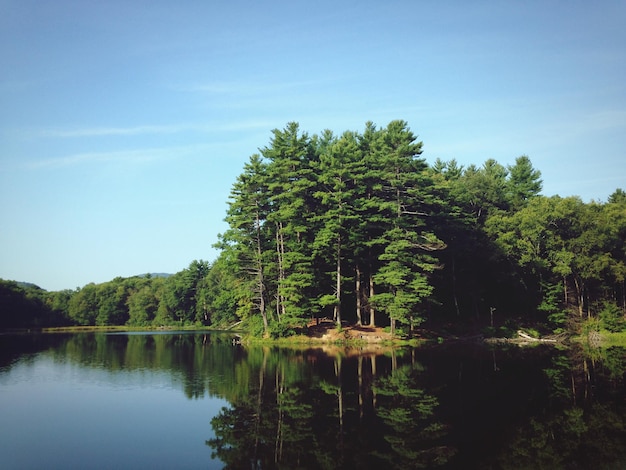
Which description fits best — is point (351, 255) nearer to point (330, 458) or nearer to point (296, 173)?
point (296, 173)

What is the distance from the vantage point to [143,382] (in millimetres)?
24578

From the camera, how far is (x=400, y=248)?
4075 cm

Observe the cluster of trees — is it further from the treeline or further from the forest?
the treeline

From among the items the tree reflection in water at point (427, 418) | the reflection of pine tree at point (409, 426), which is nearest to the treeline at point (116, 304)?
the tree reflection in water at point (427, 418)

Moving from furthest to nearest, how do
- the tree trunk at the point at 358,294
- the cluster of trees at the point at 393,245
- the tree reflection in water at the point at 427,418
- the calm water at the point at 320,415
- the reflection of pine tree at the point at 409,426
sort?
the tree trunk at the point at 358,294 → the cluster of trees at the point at 393,245 → the calm water at the point at 320,415 → the tree reflection in water at the point at 427,418 → the reflection of pine tree at the point at 409,426

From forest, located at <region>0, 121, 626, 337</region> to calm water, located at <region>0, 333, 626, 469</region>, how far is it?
1416cm

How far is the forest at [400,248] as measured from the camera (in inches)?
Answer: 1697

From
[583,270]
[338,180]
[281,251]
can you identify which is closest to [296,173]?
[338,180]

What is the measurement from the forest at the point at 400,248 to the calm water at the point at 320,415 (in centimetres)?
1416

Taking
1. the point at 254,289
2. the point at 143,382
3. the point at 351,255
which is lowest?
the point at 143,382

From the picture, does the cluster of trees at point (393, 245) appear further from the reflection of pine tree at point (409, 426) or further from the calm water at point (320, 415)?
the reflection of pine tree at point (409, 426)

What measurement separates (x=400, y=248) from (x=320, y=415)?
85.3ft

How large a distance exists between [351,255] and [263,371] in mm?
20653

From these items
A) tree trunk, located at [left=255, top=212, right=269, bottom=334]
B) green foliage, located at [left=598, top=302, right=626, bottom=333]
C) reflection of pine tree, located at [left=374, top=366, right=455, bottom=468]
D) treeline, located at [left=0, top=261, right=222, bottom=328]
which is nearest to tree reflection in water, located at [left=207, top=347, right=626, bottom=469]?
reflection of pine tree, located at [left=374, top=366, right=455, bottom=468]
